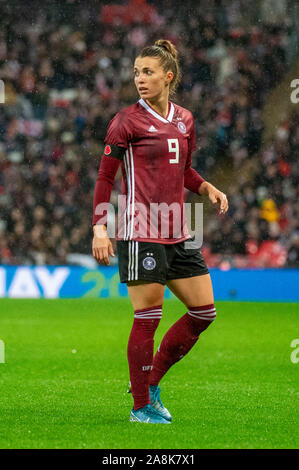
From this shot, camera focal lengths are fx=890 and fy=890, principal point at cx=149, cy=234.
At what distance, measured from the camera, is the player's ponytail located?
4.73 metres

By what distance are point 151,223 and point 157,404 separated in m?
0.97

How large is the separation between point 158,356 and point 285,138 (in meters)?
12.1

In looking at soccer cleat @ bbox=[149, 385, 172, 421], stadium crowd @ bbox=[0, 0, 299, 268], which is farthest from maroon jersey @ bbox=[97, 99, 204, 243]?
stadium crowd @ bbox=[0, 0, 299, 268]

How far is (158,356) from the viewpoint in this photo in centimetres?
500

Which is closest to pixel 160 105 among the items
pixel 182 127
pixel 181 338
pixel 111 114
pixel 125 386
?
pixel 182 127

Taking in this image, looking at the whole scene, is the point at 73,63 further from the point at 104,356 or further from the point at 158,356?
the point at 158,356

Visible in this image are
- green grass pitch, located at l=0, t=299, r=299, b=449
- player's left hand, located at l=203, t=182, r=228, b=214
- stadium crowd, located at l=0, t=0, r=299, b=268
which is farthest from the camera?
stadium crowd, located at l=0, t=0, r=299, b=268

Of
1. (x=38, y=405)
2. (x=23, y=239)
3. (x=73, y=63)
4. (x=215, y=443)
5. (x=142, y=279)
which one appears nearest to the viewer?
(x=215, y=443)

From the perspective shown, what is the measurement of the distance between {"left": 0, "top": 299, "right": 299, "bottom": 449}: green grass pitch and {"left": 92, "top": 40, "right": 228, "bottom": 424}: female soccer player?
14.7 inches

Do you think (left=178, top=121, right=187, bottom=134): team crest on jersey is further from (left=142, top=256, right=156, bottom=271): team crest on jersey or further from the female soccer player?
(left=142, top=256, right=156, bottom=271): team crest on jersey

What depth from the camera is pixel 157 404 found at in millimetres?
4742

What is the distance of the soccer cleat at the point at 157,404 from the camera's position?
4672mm

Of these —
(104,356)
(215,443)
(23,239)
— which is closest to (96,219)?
(215,443)

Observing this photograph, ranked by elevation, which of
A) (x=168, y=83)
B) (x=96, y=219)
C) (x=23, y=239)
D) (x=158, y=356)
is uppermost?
(x=168, y=83)
